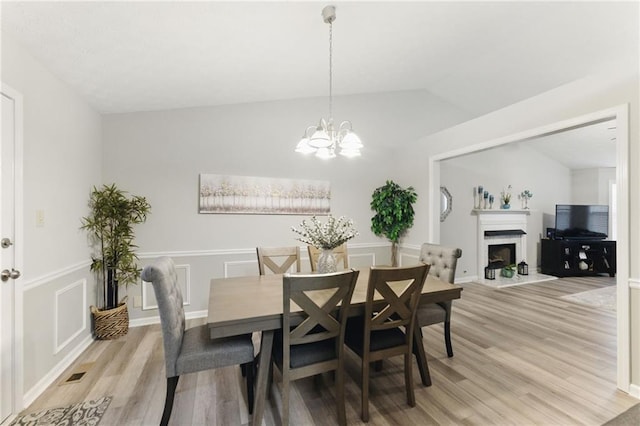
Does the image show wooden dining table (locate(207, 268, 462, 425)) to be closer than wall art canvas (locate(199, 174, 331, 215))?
Yes

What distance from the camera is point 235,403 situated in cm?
196

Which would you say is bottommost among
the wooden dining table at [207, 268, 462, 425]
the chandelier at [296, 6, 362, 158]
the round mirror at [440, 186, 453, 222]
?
the wooden dining table at [207, 268, 462, 425]

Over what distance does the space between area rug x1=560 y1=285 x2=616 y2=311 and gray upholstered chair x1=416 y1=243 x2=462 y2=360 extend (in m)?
3.07

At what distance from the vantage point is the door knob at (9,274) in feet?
5.75

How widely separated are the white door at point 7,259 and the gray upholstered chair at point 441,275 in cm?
284

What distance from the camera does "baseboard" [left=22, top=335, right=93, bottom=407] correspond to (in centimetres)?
195

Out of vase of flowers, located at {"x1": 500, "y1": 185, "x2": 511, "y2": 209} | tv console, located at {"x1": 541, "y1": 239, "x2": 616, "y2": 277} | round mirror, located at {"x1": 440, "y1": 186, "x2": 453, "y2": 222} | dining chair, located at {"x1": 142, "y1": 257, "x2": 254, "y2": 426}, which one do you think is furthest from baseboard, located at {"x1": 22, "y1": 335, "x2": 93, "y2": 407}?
tv console, located at {"x1": 541, "y1": 239, "x2": 616, "y2": 277}

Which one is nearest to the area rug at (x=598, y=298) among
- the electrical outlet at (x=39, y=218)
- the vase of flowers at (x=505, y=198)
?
the vase of flowers at (x=505, y=198)

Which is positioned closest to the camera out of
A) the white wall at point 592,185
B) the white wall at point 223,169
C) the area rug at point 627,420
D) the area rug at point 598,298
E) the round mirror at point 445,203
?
the area rug at point 627,420

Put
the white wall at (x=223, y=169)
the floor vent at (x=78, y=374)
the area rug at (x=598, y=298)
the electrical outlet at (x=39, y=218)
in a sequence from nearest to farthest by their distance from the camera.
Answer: the electrical outlet at (x=39, y=218)
the floor vent at (x=78, y=374)
the white wall at (x=223, y=169)
the area rug at (x=598, y=298)

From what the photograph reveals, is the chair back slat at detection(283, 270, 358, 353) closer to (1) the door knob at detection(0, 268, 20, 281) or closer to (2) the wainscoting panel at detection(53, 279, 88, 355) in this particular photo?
(1) the door knob at detection(0, 268, 20, 281)

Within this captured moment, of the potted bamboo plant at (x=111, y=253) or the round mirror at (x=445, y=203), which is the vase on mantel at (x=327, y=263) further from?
the round mirror at (x=445, y=203)

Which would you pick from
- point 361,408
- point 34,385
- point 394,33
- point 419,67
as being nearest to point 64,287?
point 34,385

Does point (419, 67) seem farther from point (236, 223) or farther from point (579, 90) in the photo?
point (236, 223)
